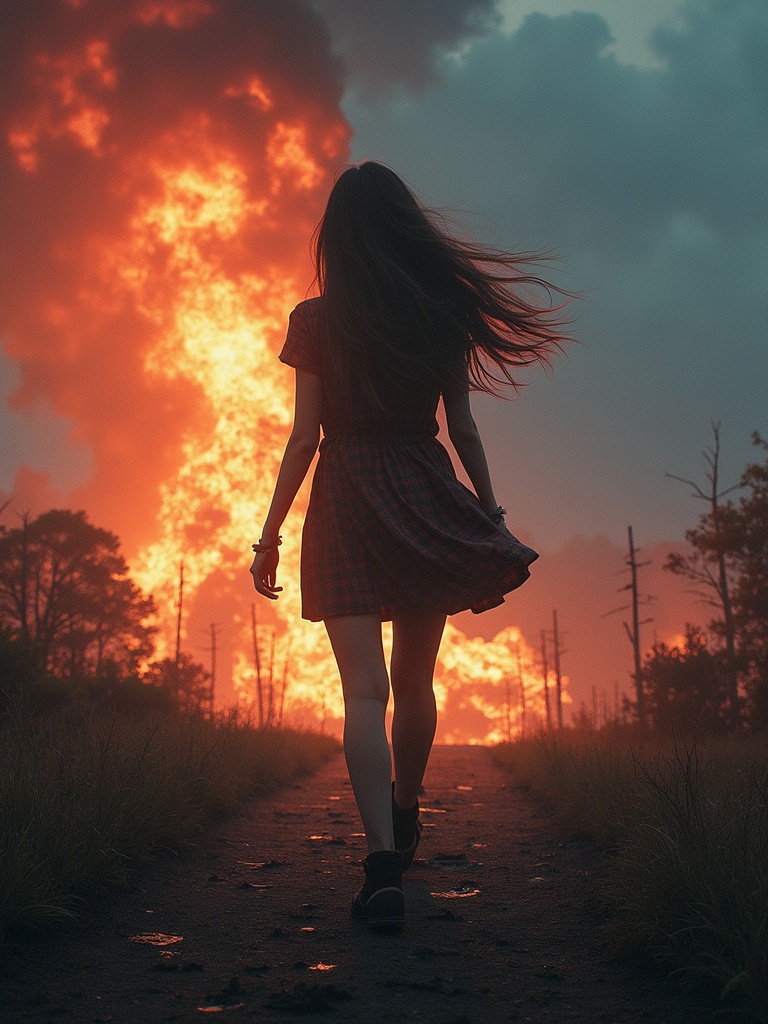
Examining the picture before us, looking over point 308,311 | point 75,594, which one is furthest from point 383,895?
point 75,594

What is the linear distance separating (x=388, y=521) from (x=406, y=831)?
142 cm

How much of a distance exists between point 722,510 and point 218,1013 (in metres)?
20.1

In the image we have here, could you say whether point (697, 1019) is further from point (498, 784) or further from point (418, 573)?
point (498, 784)

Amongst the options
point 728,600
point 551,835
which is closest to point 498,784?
point 551,835

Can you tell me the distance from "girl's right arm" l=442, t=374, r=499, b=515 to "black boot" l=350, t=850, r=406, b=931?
1.49 meters

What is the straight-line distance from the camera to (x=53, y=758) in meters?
4.05

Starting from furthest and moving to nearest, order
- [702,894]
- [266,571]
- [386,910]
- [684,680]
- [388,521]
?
[684,680]
[266,571]
[388,521]
[386,910]
[702,894]

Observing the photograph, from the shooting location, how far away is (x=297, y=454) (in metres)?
3.19

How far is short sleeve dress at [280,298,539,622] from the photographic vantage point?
3.01 metres

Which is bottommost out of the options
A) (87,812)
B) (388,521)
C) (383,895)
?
(383,895)

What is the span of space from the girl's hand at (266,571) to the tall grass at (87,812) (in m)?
1.13

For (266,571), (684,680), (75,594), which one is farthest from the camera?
(75,594)

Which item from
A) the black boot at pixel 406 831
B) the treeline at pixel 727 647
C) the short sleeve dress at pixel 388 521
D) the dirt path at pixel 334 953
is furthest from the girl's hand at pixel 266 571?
the treeline at pixel 727 647

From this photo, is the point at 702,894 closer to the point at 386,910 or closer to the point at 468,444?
the point at 386,910
